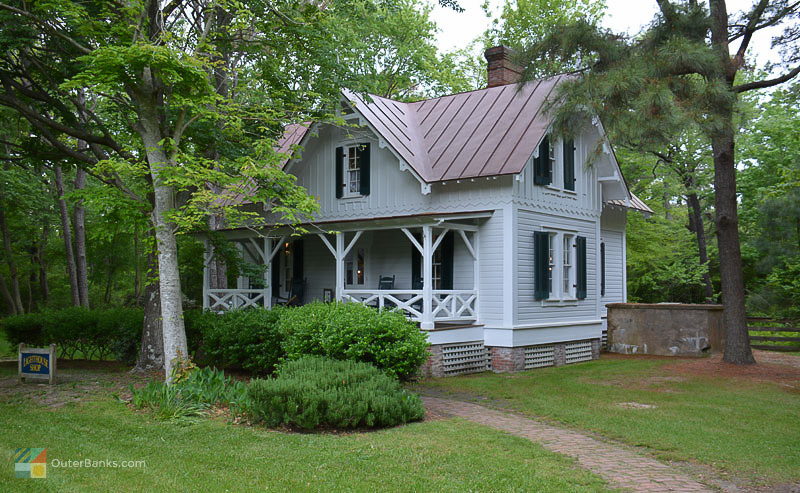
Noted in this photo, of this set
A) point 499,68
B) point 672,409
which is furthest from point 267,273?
point 672,409

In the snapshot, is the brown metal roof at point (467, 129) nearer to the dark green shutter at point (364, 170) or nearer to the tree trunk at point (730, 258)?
the dark green shutter at point (364, 170)

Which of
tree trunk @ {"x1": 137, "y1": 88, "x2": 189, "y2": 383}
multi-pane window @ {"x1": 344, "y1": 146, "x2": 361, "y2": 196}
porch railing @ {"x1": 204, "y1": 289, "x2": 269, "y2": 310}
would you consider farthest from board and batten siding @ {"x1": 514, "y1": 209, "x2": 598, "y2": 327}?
tree trunk @ {"x1": 137, "y1": 88, "x2": 189, "y2": 383}

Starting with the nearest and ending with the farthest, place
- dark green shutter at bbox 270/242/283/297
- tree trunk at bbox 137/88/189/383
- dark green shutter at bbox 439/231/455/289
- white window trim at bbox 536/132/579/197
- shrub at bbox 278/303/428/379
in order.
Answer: shrub at bbox 278/303/428/379 → tree trunk at bbox 137/88/189/383 → dark green shutter at bbox 439/231/455/289 → white window trim at bbox 536/132/579/197 → dark green shutter at bbox 270/242/283/297

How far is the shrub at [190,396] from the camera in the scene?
10031 millimetres

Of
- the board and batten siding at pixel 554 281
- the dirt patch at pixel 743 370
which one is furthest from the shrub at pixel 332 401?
the dirt patch at pixel 743 370

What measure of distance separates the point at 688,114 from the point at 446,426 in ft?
21.6

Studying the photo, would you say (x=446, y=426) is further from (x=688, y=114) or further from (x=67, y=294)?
(x=67, y=294)

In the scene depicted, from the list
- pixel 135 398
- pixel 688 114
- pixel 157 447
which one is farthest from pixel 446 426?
pixel 688 114

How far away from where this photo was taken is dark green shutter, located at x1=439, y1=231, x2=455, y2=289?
56.9 ft

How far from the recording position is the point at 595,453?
8.25 meters

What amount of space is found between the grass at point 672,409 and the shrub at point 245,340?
3.26 meters

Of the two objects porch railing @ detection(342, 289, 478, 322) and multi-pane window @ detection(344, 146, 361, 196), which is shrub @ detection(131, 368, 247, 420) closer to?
porch railing @ detection(342, 289, 478, 322)

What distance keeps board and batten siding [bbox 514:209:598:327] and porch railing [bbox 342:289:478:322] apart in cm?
117
